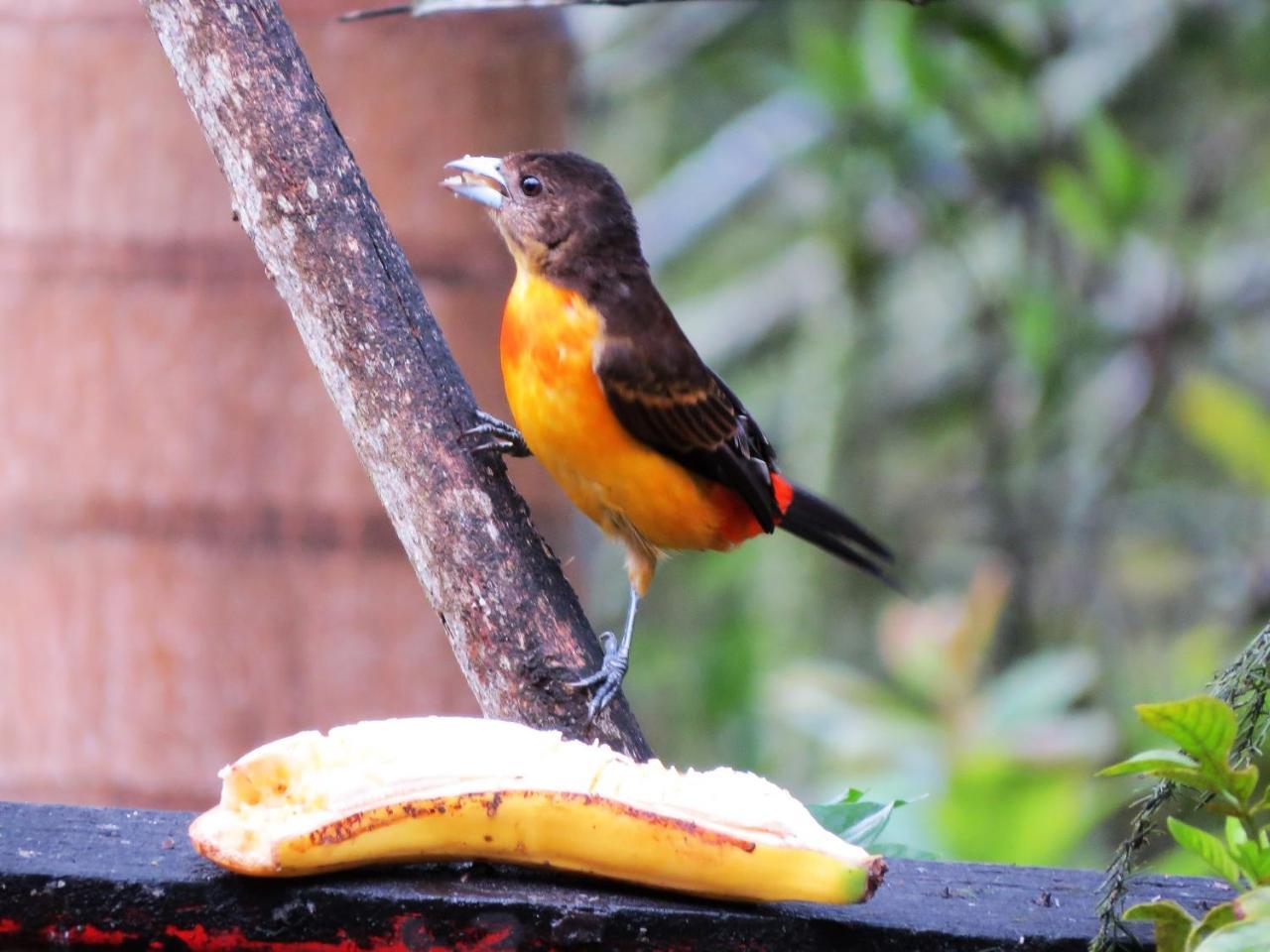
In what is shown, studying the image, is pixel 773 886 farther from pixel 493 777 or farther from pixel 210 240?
pixel 210 240

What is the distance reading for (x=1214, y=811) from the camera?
4.24ft

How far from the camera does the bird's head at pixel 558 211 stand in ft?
10.3

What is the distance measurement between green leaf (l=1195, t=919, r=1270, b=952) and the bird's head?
217cm

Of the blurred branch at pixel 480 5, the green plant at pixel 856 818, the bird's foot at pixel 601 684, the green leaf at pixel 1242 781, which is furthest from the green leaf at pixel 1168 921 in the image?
the blurred branch at pixel 480 5

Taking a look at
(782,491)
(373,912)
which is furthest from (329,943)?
(782,491)

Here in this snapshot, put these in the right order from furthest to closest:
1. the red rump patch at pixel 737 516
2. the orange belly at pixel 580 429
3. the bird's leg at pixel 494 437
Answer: the red rump patch at pixel 737 516
the orange belly at pixel 580 429
the bird's leg at pixel 494 437

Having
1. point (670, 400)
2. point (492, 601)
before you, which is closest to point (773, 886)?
point (492, 601)

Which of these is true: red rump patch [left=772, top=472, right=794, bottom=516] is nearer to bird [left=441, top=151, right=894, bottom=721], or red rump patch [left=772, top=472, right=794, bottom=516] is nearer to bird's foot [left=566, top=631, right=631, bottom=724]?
bird [left=441, top=151, right=894, bottom=721]

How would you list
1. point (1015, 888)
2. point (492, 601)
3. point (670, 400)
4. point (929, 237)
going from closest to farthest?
point (1015, 888), point (492, 601), point (670, 400), point (929, 237)

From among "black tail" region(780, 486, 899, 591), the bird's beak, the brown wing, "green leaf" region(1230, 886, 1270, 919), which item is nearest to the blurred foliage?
"black tail" region(780, 486, 899, 591)

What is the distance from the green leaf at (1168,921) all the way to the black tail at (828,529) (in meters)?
2.31

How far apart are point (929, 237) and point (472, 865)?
12.4 ft

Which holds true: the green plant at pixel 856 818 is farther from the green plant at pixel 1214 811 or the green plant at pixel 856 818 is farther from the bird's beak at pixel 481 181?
the bird's beak at pixel 481 181

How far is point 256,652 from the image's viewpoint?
3.96 metres
